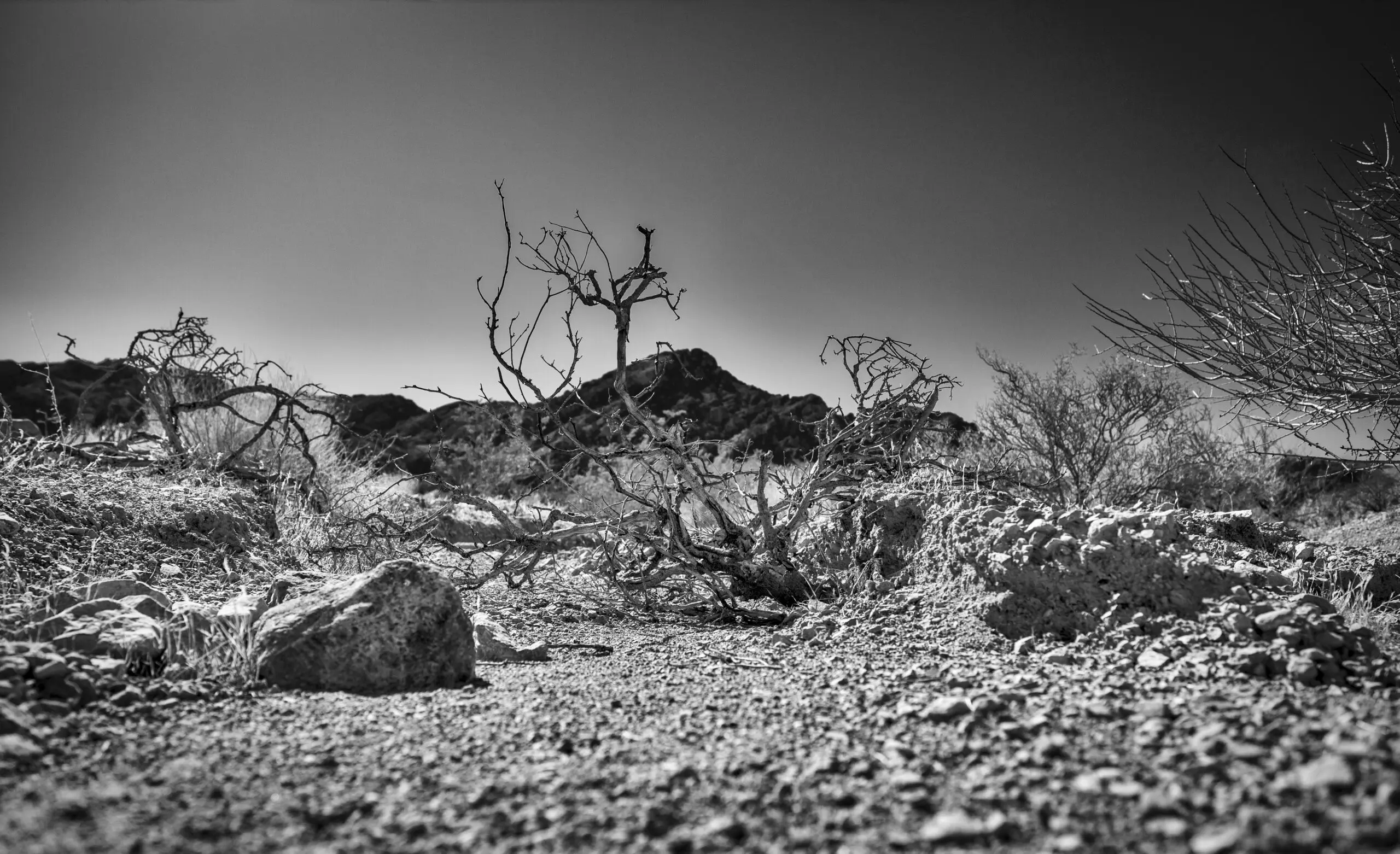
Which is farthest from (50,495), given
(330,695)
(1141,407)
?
(1141,407)

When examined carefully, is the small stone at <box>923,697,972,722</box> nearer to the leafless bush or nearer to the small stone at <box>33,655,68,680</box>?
the small stone at <box>33,655,68,680</box>

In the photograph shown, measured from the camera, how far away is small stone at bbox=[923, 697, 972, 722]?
2.37 m

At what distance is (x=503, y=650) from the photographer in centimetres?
392

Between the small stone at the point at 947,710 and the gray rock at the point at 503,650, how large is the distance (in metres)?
2.14

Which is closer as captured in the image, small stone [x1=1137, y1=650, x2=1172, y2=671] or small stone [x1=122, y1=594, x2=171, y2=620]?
small stone [x1=1137, y1=650, x2=1172, y2=671]

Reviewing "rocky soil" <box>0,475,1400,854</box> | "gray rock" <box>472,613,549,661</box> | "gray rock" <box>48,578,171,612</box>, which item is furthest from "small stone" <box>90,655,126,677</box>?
"gray rock" <box>472,613,549,661</box>

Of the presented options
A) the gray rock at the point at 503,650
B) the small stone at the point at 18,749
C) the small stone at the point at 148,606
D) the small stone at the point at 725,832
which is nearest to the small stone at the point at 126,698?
the small stone at the point at 18,749

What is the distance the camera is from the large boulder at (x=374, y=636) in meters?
3.06

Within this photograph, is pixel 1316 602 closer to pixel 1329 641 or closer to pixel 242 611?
pixel 1329 641

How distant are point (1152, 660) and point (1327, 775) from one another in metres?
1.30

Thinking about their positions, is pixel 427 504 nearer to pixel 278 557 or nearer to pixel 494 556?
pixel 494 556

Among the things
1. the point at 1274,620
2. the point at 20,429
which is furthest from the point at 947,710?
the point at 20,429

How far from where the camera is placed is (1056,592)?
3521 mm

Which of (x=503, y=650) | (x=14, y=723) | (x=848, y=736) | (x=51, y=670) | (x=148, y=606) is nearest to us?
(x=14, y=723)
